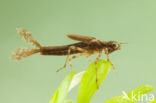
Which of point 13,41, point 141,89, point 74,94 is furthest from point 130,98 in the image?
point 13,41

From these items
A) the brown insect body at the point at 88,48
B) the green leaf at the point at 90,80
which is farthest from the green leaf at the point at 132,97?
the brown insect body at the point at 88,48

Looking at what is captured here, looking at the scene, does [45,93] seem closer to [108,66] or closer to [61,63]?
[61,63]

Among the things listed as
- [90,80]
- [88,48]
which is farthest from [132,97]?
[88,48]

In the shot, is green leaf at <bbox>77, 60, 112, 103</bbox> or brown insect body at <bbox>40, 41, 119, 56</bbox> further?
brown insect body at <bbox>40, 41, 119, 56</bbox>

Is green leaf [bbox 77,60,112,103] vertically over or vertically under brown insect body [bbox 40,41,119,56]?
under

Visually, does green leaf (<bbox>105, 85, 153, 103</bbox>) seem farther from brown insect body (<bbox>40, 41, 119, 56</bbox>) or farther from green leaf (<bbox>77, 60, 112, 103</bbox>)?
brown insect body (<bbox>40, 41, 119, 56</bbox>)

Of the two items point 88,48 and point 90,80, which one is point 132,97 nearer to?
point 90,80

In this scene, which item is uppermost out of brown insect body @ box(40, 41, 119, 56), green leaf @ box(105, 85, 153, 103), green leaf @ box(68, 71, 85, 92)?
brown insect body @ box(40, 41, 119, 56)

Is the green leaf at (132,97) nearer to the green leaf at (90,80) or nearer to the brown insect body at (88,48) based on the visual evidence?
the green leaf at (90,80)

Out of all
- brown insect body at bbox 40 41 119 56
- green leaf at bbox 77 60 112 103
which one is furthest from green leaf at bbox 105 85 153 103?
brown insect body at bbox 40 41 119 56

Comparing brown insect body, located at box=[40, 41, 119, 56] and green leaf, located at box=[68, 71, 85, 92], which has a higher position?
brown insect body, located at box=[40, 41, 119, 56]

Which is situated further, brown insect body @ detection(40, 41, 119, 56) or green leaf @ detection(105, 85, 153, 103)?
brown insect body @ detection(40, 41, 119, 56)

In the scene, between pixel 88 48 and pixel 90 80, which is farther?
pixel 88 48
